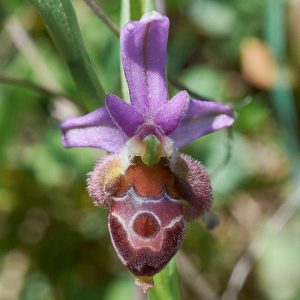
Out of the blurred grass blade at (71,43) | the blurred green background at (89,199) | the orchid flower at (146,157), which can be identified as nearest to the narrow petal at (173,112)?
the orchid flower at (146,157)

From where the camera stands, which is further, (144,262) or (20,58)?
(20,58)

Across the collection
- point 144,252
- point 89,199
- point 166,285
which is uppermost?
point 144,252

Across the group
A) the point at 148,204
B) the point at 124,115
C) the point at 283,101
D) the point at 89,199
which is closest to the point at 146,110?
the point at 124,115

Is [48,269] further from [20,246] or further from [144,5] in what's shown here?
[144,5]

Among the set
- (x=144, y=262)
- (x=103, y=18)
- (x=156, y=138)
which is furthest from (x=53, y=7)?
(x=144, y=262)

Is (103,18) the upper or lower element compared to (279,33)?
upper

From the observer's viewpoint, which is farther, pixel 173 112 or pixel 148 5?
pixel 148 5

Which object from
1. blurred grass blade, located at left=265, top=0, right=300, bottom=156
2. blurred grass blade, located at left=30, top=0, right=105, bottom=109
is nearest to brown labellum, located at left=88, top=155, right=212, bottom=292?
blurred grass blade, located at left=30, top=0, right=105, bottom=109

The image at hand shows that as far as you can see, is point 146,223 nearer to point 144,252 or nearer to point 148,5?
point 144,252
